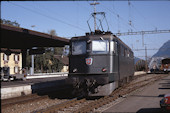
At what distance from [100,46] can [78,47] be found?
1283 millimetres

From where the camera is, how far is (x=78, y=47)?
42.7ft

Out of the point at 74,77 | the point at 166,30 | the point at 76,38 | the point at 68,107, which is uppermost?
the point at 166,30

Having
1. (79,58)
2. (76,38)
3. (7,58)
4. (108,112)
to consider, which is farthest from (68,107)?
(7,58)

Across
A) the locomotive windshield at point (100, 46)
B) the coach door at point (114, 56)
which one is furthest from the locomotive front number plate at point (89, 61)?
the coach door at point (114, 56)

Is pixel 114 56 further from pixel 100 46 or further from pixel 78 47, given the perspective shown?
pixel 78 47

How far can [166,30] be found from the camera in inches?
1421

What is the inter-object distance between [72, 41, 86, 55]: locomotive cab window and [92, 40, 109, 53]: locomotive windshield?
1.92ft

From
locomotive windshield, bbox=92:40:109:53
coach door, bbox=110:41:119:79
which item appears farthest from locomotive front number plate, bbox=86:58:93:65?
coach door, bbox=110:41:119:79

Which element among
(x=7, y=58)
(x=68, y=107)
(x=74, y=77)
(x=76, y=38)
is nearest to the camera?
(x=68, y=107)

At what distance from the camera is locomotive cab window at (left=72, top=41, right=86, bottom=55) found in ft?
42.2

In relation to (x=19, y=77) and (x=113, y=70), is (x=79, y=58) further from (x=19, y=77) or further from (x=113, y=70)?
(x=19, y=77)

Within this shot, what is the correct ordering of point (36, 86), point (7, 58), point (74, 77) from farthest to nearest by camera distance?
point (7, 58) < point (36, 86) < point (74, 77)

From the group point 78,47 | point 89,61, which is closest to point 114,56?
point 89,61

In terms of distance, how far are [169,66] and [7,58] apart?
30708mm
